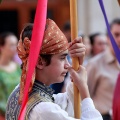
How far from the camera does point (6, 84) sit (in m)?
7.30

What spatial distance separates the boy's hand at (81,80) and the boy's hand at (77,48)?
0.26 feet

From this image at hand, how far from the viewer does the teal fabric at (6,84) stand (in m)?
7.22

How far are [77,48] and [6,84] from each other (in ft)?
12.7

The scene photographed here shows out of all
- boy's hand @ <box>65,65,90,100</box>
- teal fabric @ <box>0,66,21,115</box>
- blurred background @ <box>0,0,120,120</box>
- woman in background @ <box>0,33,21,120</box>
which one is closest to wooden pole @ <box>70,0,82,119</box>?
boy's hand @ <box>65,65,90,100</box>

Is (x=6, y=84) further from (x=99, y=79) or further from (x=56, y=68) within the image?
(x=56, y=68)

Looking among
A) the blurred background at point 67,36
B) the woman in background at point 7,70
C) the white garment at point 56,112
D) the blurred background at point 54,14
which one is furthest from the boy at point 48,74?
the blurred background at point 54,14

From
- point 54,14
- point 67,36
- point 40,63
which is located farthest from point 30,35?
point 54,14

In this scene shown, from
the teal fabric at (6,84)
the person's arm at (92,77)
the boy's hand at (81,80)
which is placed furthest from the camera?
the teal fabric at (6,84)

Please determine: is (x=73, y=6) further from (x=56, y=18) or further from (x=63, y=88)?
(x=56, y=18)

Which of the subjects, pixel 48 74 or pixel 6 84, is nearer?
pixel 48 74

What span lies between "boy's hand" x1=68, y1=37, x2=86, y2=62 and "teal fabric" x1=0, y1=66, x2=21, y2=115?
12.1 ft

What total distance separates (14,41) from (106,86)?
196 cm

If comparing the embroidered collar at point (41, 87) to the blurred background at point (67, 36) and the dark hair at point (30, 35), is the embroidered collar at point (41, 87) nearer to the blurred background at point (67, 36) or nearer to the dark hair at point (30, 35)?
the dark hair at point (30, 35)

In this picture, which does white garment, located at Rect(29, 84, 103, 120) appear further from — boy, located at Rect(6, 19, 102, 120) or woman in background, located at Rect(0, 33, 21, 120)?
woman in background, located at Rect(0, 33, 21, 120)
